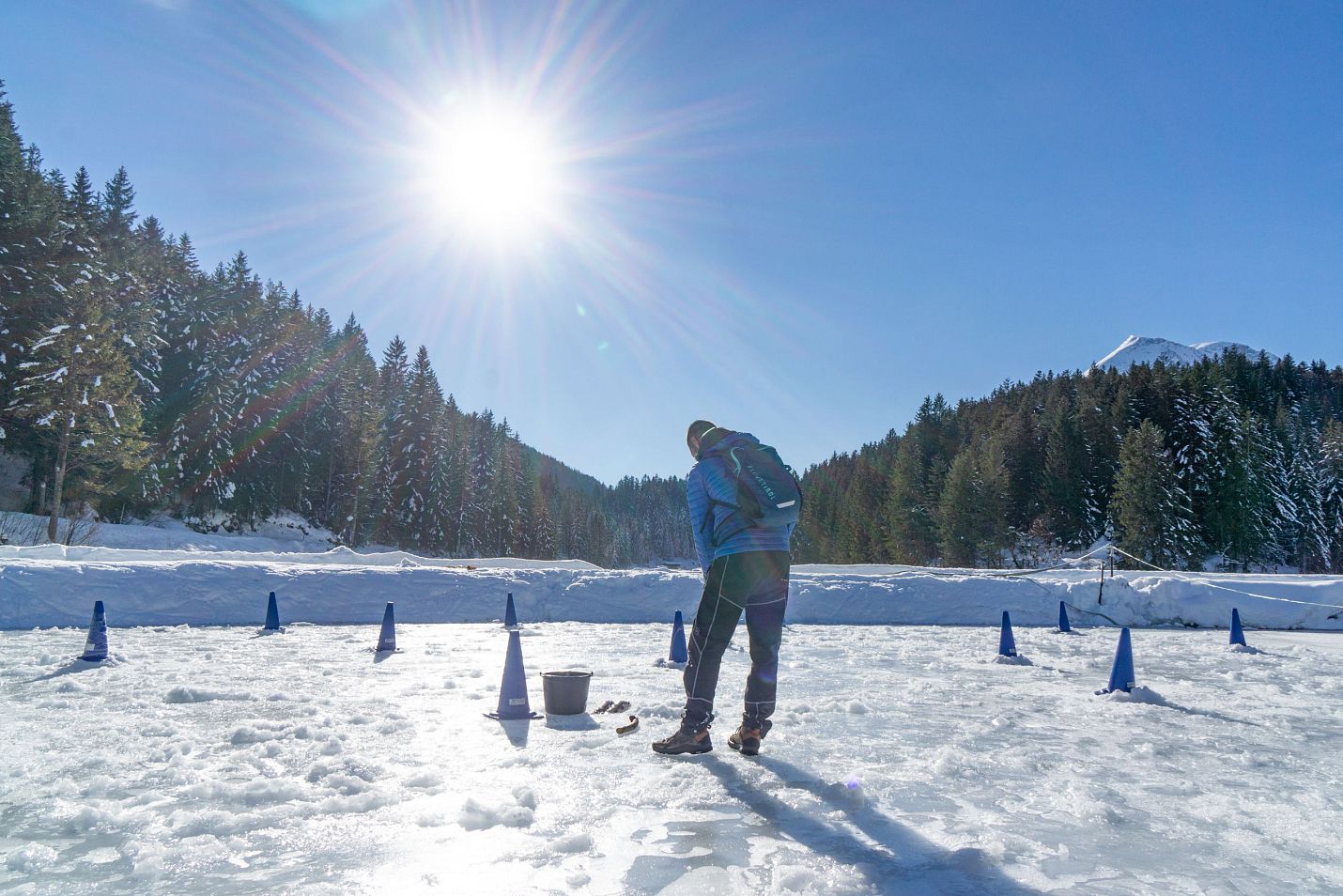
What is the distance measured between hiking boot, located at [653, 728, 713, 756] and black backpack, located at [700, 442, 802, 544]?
1205 mm

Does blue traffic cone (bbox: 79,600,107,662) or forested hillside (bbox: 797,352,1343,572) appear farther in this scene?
forested hillside (bbox: 797,352,1343,572)

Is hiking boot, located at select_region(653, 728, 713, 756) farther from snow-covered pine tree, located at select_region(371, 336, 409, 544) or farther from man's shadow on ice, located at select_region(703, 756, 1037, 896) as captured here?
snow-covered pine tree, located at select_region(371, 336, 409, 544)

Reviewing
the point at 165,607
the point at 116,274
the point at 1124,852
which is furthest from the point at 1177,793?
the point at 116,274

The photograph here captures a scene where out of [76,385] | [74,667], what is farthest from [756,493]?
[76,385]

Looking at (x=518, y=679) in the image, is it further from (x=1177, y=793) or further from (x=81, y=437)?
(x=81, y=437)

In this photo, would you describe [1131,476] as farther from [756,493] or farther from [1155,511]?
[756,493]

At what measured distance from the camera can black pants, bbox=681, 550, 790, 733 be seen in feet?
15.1

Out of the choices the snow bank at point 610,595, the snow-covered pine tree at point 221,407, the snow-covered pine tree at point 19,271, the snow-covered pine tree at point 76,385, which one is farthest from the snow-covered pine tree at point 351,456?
the snow bank at point 610,595

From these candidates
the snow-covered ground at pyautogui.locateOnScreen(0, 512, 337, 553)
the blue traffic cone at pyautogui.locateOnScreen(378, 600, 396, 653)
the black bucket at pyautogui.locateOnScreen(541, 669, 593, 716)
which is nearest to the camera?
the black bucket at pyautogui.locateOnScreen(541, 669, 593, 716)

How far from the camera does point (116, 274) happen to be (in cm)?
3825

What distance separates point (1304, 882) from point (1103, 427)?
70867 millimetres

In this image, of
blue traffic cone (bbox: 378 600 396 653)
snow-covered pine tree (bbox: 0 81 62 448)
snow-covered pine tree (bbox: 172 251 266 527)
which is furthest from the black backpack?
snow-covered pine tree (bbox: 172 251 266 527)

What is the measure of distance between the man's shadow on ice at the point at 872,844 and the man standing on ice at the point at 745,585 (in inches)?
20.9

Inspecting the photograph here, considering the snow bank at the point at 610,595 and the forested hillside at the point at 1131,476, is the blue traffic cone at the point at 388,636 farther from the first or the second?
the forested hillside at the point at 1131,476
